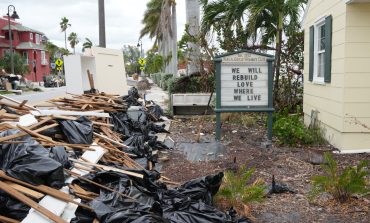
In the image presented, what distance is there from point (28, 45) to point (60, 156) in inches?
2505

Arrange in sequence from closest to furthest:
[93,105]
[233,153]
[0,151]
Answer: [0,151]
[233,153]
[93,105]

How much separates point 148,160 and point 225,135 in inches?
131

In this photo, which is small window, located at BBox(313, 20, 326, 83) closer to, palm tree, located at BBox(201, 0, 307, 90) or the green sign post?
the green sign post

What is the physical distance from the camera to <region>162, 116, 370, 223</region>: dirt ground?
476 cm

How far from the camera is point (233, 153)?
26.1 feet

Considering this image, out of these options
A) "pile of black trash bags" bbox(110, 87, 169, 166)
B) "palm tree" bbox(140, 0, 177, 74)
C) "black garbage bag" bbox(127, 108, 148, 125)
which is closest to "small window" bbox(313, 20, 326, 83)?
"pile of black trash bags" bbox(110, 87, 169, 166)

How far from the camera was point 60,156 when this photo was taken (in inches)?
186

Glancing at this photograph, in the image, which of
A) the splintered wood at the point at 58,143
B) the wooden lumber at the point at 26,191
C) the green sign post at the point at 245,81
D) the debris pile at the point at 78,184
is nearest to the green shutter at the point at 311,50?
the green sign post at the point at 245,81

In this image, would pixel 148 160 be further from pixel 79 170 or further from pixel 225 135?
pixel 225 135

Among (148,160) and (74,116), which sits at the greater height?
(74,116)

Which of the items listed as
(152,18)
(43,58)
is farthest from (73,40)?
(152,18)

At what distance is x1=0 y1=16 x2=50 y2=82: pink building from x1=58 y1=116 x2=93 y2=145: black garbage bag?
5647 cm

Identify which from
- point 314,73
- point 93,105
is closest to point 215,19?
point 314,73

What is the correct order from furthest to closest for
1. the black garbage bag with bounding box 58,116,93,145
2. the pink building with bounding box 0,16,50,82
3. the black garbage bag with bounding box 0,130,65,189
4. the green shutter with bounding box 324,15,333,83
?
1. the pink building with bounding box 0,16,50,82
2. the green shutter with bounding box 324,15,333,83
3. the black garbage bag with bounding box 58,116,93,145
4. the black garbage bag with bounding box 0,130,65,189
